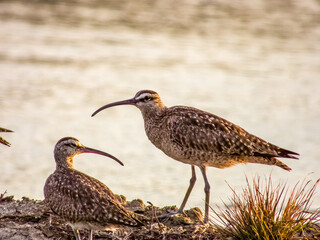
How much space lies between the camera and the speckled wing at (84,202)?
7840 mm

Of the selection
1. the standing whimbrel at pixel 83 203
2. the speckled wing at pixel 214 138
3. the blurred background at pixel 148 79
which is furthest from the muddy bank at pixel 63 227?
the blurred background at pixel 148 79

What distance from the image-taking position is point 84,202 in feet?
26.1

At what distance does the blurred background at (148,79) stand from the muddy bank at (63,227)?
1979 millimetres

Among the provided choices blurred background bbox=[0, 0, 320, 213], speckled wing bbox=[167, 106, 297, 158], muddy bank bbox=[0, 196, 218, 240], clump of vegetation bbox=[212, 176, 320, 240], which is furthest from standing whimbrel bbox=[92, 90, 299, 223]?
blurred background bbox=[0, 0, 320, 213]

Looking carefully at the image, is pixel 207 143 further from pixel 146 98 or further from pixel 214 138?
pixel 146 98

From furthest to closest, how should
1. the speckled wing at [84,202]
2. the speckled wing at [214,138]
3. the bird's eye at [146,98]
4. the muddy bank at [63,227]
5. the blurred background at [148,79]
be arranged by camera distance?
the blurred background at [148,79], the bird's eye at [146,98], the speckled wing at [214,138], the muddy bank at [63,227], the speckled wing at [84,202]

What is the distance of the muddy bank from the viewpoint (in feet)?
27.9

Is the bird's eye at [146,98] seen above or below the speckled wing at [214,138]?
above

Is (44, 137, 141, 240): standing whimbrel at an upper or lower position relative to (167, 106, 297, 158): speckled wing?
lower

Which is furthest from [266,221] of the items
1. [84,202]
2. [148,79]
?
[148,79]

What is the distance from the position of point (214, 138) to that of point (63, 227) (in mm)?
2024

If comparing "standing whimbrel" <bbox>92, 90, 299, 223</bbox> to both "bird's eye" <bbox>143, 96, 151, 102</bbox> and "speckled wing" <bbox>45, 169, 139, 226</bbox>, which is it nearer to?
"bird's eye" <bbox>143, 96, 151, 102</bbox>

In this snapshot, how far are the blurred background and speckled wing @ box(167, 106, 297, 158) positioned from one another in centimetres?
185

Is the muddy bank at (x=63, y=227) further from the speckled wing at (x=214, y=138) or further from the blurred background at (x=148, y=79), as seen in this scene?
the blurred background at (x=148, y=79)
